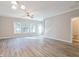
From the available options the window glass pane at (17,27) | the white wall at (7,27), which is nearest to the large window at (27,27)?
the window glass pane at (17,27)

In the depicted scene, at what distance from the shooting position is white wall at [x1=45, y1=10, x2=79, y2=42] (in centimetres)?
526

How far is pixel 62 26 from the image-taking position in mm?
5902

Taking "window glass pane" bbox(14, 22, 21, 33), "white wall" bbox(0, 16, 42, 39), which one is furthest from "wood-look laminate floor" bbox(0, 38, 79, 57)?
"window glass pane" bbox(14, 22, 21, 33)

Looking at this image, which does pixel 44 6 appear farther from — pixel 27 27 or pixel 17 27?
pixel 17 27

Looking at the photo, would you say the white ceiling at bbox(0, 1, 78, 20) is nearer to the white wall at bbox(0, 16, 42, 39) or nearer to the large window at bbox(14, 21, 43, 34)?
the white wall at bbox(0, 16, 42, 39)

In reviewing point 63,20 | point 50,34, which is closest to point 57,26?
point 63,20

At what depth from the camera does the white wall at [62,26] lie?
5.26 meters

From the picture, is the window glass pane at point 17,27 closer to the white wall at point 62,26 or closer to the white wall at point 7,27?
the white wall at point 7,27

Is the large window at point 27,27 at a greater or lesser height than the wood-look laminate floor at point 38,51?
greater

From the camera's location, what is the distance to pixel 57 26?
6.43 metres

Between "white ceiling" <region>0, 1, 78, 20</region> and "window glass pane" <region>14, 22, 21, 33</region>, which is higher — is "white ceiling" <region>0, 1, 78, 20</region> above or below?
above

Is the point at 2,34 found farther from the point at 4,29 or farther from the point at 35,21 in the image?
the point at 35,21

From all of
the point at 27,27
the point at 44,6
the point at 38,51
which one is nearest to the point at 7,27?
the point at 27,27

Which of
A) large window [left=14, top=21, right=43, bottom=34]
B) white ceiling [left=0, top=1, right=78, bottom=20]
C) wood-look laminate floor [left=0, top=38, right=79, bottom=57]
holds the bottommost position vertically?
wood-look laminate floor [left=0, top=38, right=79, bottom=57]
